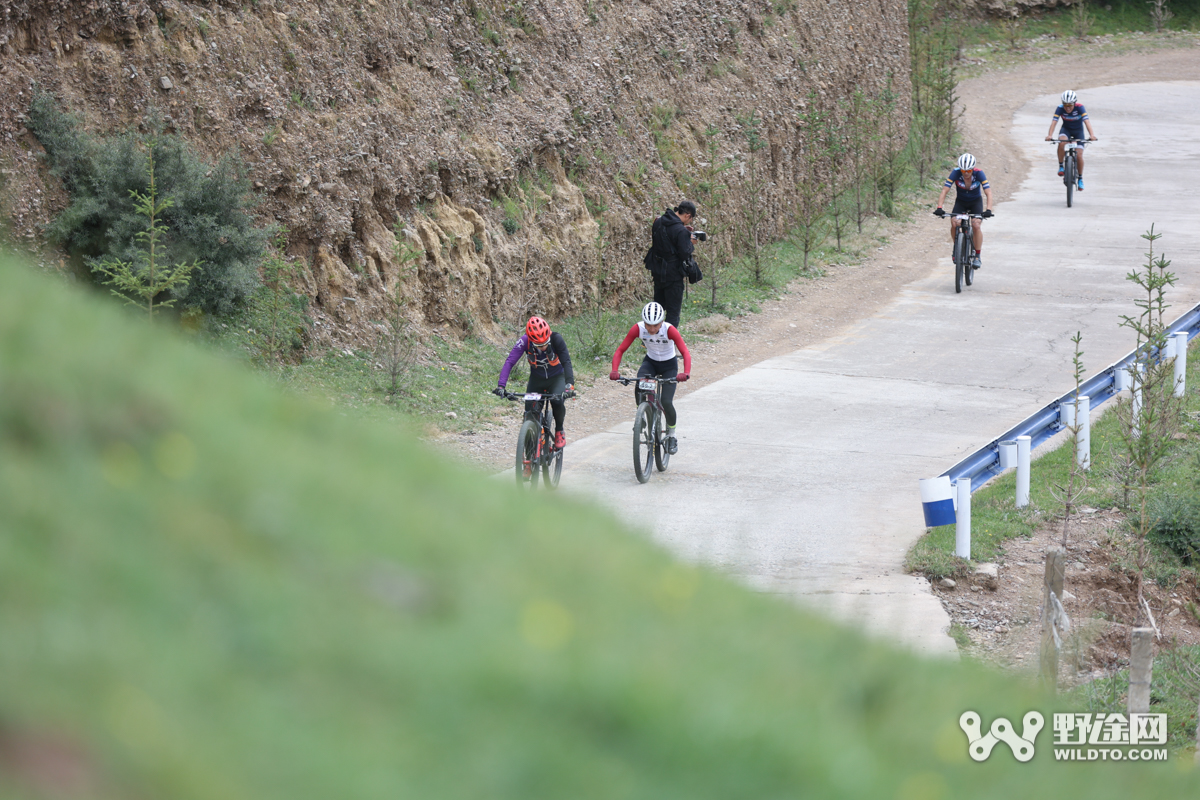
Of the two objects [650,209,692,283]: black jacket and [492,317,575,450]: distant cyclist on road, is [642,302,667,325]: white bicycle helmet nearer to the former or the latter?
[492,317,575,450]: distant cyclist on road

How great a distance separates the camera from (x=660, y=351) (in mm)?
11594

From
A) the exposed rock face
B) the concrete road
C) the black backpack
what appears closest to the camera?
the concrete road

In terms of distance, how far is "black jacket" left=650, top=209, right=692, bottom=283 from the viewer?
50.7ft

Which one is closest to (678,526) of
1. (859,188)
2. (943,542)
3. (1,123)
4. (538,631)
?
(943,542)

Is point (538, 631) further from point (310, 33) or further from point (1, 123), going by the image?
point (310, 33)

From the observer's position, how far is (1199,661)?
24.2 feet

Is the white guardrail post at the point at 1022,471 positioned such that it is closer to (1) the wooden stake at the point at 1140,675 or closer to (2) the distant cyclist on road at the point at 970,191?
(1) the wooden stake at the point at 1140,675

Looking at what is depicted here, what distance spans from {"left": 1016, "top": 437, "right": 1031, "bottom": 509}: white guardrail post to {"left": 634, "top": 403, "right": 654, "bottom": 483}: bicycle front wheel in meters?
3.50

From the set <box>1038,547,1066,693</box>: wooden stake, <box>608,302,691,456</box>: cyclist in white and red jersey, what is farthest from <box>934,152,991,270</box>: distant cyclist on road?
<box>1038,547,1066,693</box>: wooden stake

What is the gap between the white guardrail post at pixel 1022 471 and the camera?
10156 mm

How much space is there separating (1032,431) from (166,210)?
9.34 metres

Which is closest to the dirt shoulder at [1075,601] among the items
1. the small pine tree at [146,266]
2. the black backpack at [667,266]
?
the black backpack at [667,266]

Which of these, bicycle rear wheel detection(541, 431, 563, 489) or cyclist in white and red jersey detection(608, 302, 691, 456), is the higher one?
cyclist in white and red jersey detection(608, 302, 691, 456)

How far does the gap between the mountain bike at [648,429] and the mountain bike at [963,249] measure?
30.8 feet
